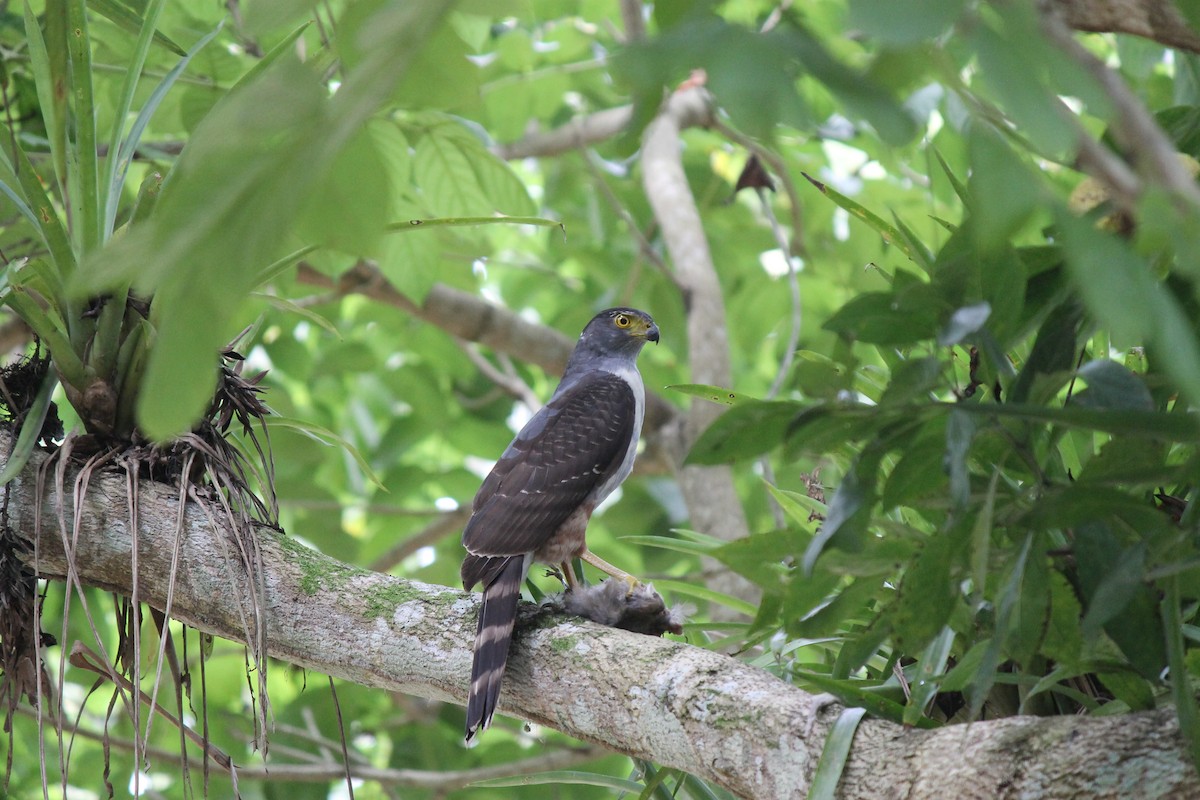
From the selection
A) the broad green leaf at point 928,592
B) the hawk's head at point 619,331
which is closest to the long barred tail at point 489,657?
the broad green leaf at point 928,592

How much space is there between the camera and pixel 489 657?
2.11m

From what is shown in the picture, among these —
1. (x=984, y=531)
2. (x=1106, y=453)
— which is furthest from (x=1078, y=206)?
(x=984, y=531)

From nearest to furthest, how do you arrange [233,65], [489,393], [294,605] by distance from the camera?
1. [294,605]
2. [233,65]
3. [489,393]

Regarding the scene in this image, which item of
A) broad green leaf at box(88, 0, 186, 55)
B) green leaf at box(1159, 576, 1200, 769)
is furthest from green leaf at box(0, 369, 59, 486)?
green leaf at box(1159, 576, 1200, 769)

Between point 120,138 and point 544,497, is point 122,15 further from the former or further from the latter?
point 544,497

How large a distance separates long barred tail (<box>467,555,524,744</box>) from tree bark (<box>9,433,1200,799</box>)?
0.13ft

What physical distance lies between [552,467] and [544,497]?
174 millimetres

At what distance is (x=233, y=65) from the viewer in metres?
3.60

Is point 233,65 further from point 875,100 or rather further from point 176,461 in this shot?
point 875,100

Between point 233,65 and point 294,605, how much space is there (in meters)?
2.16

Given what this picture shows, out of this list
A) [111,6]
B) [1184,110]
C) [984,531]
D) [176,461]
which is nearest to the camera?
[984,531]

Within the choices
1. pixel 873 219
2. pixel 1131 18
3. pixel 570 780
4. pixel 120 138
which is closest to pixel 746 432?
pixel 1131 18

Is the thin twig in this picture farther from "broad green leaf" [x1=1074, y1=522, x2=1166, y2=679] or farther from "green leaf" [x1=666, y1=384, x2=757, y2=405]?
"broad green leaf" [x1=1074, y1=522, x2=1166, y2=679]

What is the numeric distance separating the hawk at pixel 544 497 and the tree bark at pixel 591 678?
7 cm
